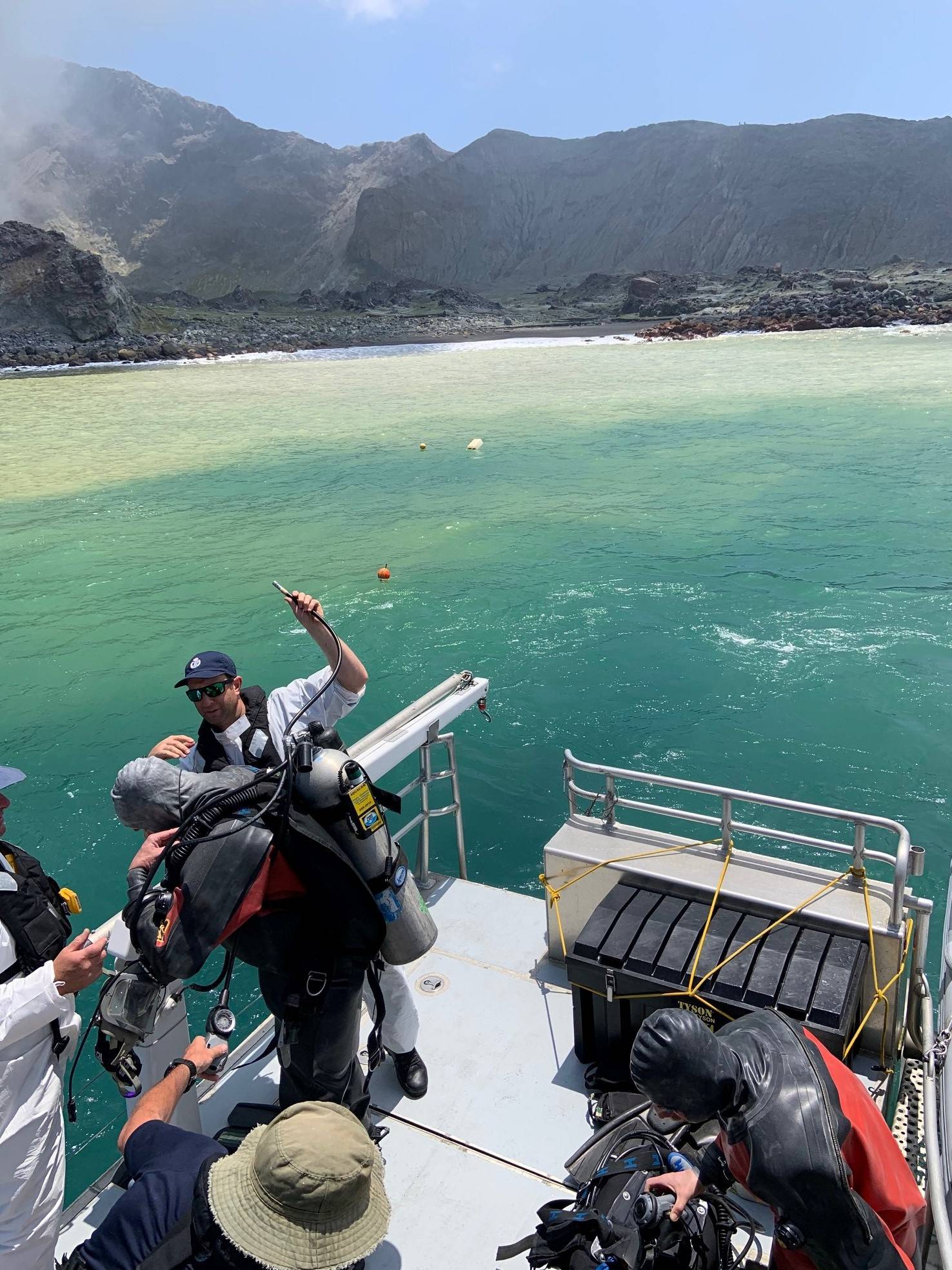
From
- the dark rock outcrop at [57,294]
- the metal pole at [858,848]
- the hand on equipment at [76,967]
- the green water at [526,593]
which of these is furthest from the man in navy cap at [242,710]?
the dark rock outcrop at [57,294]

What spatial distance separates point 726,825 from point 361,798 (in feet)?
6.63

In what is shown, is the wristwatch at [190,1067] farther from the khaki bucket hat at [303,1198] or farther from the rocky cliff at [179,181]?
the rocky cliff at [179,181]

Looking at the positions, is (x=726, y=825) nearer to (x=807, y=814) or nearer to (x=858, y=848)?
(x=807, y=814)

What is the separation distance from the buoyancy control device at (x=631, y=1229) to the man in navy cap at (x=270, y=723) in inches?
45.9

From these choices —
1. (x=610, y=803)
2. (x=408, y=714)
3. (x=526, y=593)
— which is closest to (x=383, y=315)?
(x=526, y=593)

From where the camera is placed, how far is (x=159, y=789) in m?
2.69

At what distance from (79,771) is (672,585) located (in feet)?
27.3

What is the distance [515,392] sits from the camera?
36.1 m

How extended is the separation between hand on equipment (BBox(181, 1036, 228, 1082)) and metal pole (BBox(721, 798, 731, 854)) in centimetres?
220

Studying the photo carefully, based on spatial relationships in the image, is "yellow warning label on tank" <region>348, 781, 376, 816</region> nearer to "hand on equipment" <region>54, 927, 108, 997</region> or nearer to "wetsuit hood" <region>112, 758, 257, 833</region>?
"wetsuit hood" <region>112, 758, 257, 833</region>

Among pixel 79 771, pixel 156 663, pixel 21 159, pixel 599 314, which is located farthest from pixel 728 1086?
pixel 21 159

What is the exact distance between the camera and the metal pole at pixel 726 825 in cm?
399

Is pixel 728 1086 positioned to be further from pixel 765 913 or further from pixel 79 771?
pixel 79 771

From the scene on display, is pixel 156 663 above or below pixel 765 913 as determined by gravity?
below
